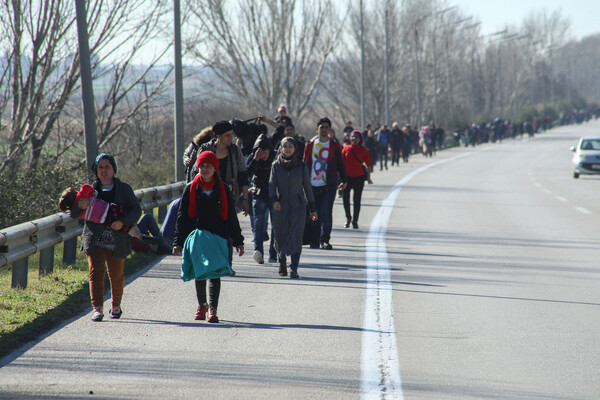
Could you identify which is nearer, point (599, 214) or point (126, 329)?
point (126, 329)

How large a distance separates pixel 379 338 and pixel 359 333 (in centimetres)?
25

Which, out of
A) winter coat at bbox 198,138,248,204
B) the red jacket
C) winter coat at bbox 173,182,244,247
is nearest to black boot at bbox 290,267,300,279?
winter coat at bbox 198,138,248,204

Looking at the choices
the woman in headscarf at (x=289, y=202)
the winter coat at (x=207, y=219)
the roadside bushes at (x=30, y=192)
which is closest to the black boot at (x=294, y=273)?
the woman in headscarf at (x=289, y=202)

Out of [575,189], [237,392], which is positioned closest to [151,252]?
[237,392]

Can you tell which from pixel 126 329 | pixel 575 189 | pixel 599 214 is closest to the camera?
pixel 126 329

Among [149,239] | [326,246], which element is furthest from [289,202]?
[326,246]

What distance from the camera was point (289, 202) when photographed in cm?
1023

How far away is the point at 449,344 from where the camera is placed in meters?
6.72

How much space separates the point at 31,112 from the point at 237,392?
12080 millimetres

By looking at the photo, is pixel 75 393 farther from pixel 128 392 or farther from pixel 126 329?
pixel 126 329

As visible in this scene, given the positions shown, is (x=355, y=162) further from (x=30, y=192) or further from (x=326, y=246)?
(x=30, y=192)

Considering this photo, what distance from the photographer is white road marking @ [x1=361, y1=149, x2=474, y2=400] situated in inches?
218

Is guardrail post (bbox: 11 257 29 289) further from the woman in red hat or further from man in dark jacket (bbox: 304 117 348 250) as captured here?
man in dark jacket (bbox: 304 117 348 250)

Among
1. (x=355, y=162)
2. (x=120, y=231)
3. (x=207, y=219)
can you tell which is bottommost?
(x=120, y=231)
